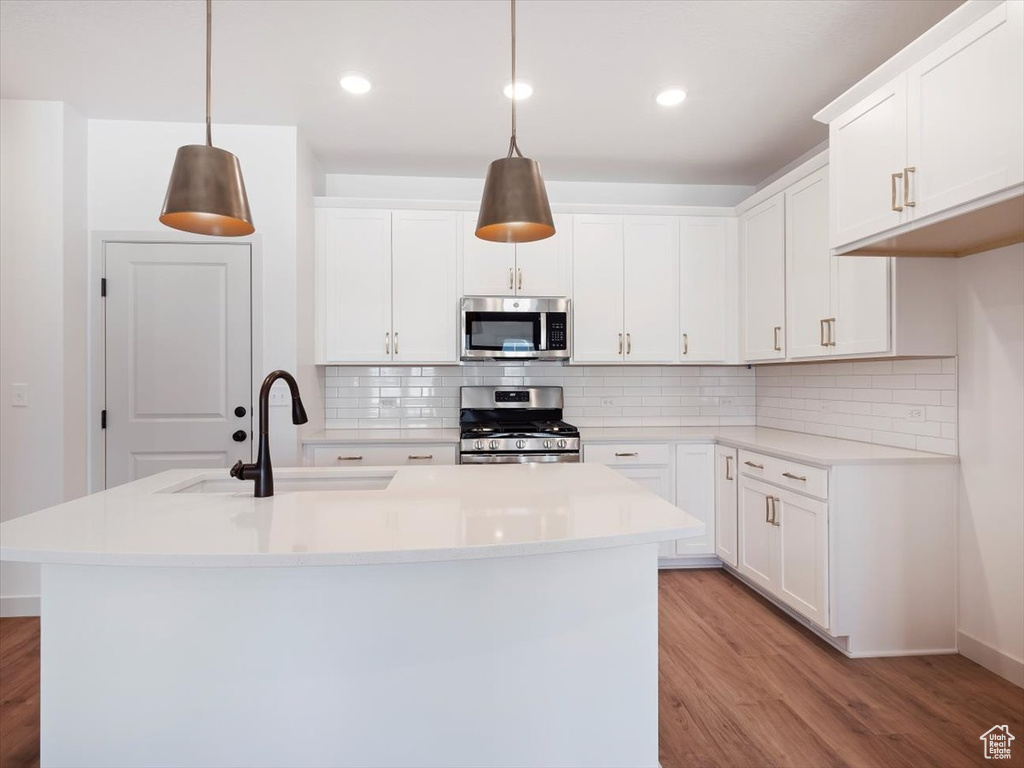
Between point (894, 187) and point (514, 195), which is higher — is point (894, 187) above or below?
above

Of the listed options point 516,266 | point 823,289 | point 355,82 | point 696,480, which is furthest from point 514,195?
point 696,480

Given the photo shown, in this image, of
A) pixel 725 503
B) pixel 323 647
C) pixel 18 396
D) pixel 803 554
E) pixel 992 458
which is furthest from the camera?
pixel 725 503

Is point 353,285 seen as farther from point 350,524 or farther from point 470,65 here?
point 350,524

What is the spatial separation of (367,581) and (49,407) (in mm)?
2712

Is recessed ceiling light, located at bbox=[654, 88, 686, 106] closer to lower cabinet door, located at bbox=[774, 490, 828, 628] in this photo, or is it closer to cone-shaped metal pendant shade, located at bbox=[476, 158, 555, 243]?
cone-shaped metal pendant shade, located at bbox=[476, 158, 555, 243]

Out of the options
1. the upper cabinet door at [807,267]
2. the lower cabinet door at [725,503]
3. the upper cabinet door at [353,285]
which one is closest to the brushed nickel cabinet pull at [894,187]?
the upper cabinet door at [807,267]

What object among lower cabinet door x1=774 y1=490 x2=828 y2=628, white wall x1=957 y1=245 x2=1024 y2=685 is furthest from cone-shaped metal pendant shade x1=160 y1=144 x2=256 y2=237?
white wall x1=957 y1=245 x2=1024 y2=685

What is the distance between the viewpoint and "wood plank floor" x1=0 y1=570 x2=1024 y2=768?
196 centimetres

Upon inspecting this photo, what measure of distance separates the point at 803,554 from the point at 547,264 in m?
2.32

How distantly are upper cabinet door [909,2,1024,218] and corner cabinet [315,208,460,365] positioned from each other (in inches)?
102

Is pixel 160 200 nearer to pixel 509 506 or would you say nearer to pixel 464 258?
pixel 464 258

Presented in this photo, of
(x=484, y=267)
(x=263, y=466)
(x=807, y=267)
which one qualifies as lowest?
(x=263, y=466)

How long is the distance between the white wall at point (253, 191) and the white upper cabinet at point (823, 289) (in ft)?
9.57

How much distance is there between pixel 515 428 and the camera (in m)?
3.81
